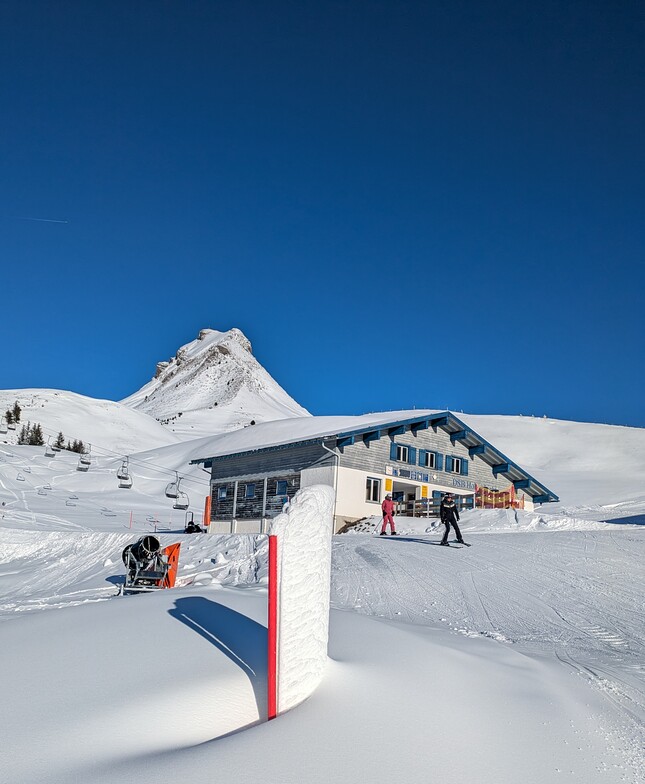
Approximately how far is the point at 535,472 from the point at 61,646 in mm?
79652

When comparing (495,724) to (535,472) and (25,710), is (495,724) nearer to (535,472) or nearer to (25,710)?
(25,710)

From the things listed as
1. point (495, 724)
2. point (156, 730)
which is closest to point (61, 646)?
point (156, 730)

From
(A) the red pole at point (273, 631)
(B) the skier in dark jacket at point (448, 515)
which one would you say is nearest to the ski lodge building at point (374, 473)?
(B) the skier in dark jacket at point (448, 515)

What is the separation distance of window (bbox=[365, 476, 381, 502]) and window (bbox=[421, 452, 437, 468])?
3339 millimetres

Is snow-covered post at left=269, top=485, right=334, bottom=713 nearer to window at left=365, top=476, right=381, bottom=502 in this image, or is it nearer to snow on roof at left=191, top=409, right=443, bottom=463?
window at left=365, top=476, right=381, bottom=502

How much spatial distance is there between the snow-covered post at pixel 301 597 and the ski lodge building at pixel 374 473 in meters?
23.7

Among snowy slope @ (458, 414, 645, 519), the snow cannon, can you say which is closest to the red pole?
the snow cannon

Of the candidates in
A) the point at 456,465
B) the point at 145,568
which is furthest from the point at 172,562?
the point at 456,465

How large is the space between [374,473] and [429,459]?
13.6 feet

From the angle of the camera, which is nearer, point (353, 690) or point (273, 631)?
point (273, 631)

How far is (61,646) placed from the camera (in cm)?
502

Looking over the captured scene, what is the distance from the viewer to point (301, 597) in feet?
13.2

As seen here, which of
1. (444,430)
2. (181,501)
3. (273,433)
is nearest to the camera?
(181,501)

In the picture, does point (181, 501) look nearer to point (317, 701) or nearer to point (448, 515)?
point (448, 515)
